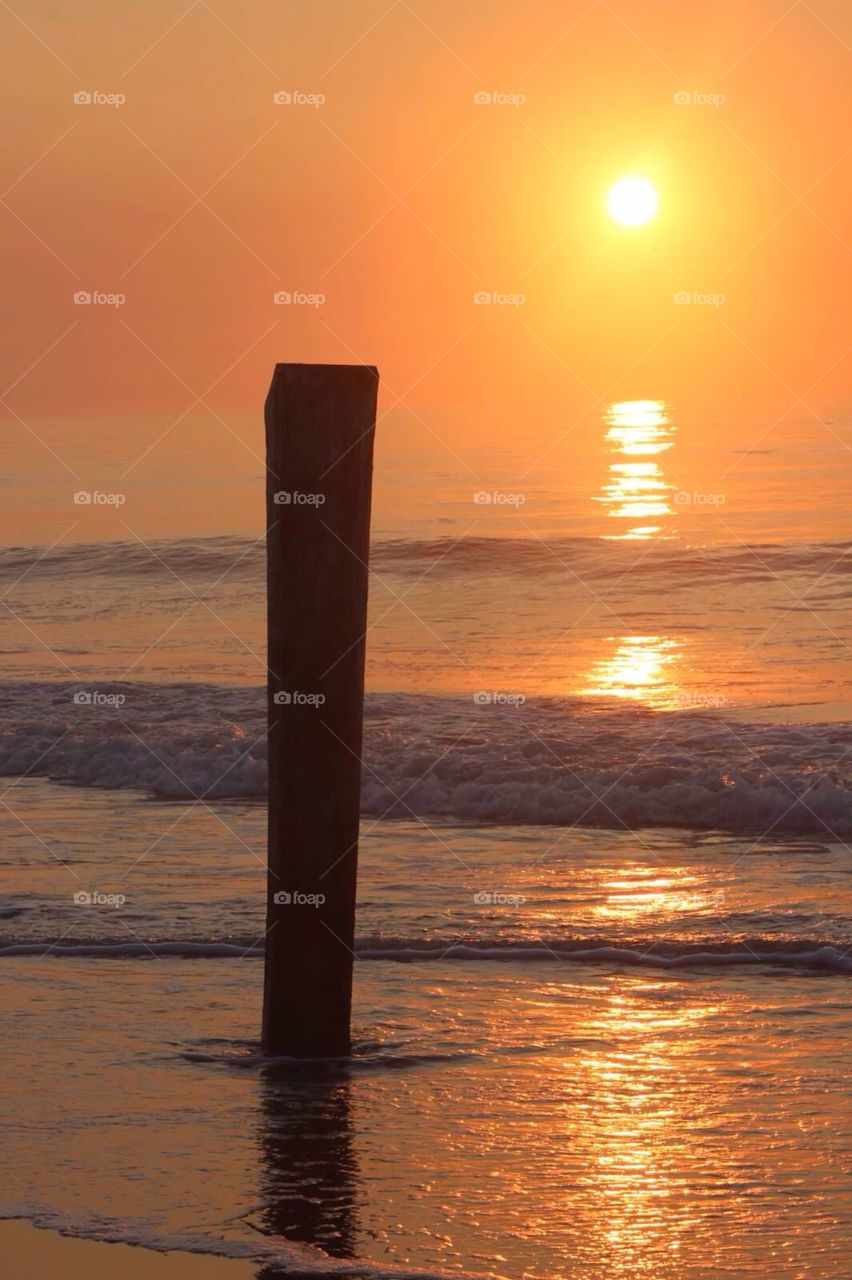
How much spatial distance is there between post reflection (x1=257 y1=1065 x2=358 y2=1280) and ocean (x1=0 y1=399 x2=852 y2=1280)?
0.06 feet

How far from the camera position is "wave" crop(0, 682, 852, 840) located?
1384 cm

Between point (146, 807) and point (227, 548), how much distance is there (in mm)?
22118

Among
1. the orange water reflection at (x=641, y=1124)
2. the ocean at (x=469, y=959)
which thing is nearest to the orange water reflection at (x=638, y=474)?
the ocean at (x=469, y=959)

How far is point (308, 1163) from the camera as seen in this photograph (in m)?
5.68

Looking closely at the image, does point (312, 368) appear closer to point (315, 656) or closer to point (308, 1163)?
point (315, 656)

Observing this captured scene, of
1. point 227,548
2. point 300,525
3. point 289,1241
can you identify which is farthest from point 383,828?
point 227,548

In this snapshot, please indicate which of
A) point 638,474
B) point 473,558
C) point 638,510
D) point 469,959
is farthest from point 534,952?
point 638,474

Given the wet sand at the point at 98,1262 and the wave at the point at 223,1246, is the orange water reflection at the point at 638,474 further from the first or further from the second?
the wet sand at the point at 98,1262

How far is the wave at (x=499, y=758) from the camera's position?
1384 cm

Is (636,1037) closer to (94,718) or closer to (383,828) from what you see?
(383,828)

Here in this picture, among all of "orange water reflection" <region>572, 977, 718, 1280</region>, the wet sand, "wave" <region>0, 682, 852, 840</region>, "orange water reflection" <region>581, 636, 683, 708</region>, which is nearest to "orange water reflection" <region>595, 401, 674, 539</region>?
"orange water reflection" <region>581, 636, 683, 708</region>

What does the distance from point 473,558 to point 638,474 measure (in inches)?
414

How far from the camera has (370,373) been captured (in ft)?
20.2

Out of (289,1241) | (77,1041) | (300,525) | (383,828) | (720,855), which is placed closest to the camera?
(289,1241)
